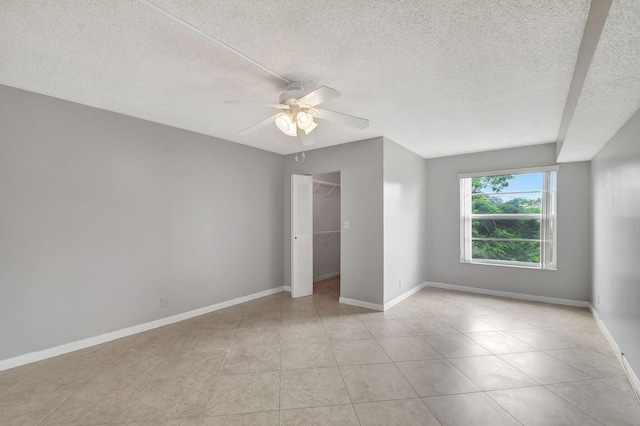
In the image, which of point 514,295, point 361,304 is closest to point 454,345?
point 361,304

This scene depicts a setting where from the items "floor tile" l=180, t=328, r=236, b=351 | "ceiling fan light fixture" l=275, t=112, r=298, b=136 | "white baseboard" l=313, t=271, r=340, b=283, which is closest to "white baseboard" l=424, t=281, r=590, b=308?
"white baseboard" l=313, t=271, r=340, b=283

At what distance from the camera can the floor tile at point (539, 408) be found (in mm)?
1744

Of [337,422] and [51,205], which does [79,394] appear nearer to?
[51,205]

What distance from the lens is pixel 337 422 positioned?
5.70ft

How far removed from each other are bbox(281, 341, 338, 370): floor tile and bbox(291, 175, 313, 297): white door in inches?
66.4

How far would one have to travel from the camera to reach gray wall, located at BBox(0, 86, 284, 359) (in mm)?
2443

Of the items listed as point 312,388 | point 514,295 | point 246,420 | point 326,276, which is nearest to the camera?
point 246,420

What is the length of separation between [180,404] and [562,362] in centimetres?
320

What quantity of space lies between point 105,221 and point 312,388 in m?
2.69

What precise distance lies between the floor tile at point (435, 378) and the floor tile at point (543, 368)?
1.89 ft

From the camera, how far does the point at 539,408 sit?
1866 millimetres

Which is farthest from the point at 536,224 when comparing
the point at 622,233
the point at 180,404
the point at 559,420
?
the point at 180,404

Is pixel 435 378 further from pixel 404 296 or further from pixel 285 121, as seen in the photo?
pixel 285 121

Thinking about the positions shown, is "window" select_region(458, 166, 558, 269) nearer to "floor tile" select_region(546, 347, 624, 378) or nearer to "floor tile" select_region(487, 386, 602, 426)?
"floor tile" select_region(546, 347, 624, 378)
